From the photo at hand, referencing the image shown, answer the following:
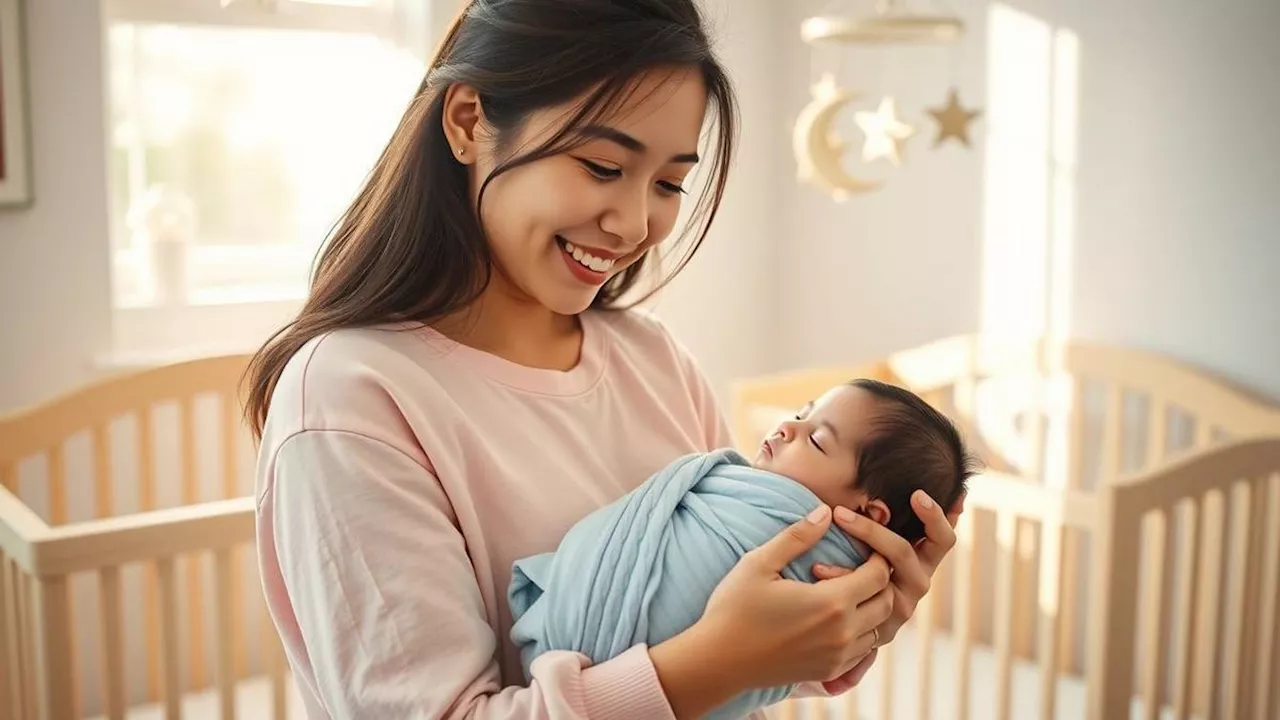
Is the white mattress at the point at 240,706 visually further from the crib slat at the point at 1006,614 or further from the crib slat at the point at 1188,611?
the crib slat at the point at 1188,611

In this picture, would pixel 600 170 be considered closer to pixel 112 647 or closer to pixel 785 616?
pixel 785 616

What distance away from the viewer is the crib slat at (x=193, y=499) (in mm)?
2303

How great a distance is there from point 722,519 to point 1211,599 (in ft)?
4.90

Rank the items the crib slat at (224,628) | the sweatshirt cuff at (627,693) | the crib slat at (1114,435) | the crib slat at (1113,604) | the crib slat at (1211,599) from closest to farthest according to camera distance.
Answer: the sweatshirt cuff at (627,693) < the crib slat at (224,628) < the crib slat at (1113,604) < the crib slat at (1211,599) < the crib slat at (1114,435)

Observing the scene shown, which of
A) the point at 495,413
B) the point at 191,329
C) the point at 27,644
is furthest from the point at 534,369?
the point at 191,329

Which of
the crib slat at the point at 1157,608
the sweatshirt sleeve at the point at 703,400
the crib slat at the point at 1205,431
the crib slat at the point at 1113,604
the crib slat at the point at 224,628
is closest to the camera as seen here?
the sweatshirt sleeve at the point at 703,400

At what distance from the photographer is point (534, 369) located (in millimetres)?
1174

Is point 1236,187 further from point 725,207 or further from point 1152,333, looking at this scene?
point 725,207

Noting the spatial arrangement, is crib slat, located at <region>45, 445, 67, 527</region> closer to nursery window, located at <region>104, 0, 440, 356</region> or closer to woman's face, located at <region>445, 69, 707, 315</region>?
Answer: nursery window, located at <region>104, 0, 440, 356</region>

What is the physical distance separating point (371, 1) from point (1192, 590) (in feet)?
6.89

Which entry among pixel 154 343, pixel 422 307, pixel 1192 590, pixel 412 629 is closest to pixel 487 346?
pixel 422 307

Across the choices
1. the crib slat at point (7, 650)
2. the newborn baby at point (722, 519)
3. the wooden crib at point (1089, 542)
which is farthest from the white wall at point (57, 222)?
the newborn baby at point (722, 519)

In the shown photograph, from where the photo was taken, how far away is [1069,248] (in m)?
2.70

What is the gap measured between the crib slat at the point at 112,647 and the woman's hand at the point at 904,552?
3.18 feet
